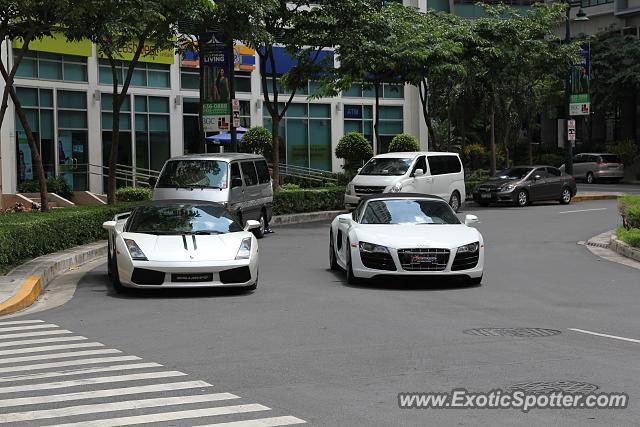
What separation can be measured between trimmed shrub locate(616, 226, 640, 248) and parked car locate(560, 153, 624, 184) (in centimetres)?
3220

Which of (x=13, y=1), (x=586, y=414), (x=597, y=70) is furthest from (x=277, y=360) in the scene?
(x=597, y=70)

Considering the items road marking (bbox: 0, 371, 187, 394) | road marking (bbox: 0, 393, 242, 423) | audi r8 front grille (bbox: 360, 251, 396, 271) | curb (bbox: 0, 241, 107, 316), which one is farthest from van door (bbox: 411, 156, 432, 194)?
road marking (bbox: 0, 393, 242, 423)

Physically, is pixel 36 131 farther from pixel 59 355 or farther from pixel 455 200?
pixel 59 355

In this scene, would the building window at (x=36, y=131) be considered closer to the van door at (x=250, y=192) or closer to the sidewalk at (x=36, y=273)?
the van door at (x=250, y=192)

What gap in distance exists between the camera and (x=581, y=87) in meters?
40.8

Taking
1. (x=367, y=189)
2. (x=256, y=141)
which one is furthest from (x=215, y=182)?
(x=256, y=141)

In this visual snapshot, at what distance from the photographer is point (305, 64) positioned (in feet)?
108

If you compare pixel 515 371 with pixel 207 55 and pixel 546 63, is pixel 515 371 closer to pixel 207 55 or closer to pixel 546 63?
pixel 207 55

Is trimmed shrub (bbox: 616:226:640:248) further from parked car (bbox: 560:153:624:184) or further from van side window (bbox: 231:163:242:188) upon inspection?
parked car (bbox: 560:153:624:184)

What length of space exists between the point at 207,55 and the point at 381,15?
24.3 feet

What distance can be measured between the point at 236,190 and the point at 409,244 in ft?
29.4

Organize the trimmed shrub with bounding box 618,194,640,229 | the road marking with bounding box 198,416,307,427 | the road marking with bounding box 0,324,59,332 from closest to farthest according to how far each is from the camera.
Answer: the road marking with bounding box 198,416,307,427 < the road marking with bounding box 0,324,59,332 < the trimmed shrub with bounding box 618,194,640,229

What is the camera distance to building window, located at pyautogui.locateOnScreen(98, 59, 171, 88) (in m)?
39.0

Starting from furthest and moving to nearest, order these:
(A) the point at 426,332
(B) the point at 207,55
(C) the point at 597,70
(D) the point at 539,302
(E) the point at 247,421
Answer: (C) the point at 597,70 < (B) the point at 207,55 < (D) the point at 539,302 < (A) the point at 426,332 < (E) the point at 247,421
